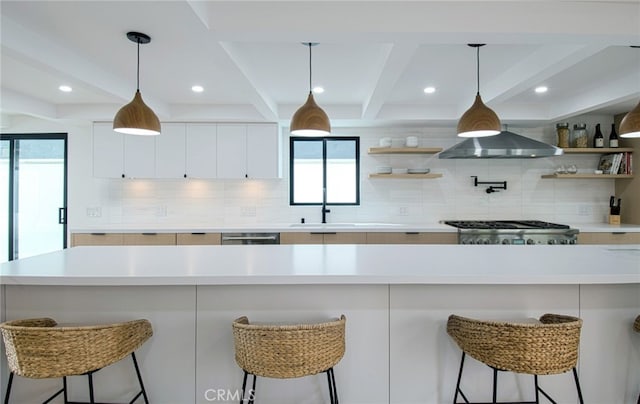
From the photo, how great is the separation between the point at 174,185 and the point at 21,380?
9.13 feet

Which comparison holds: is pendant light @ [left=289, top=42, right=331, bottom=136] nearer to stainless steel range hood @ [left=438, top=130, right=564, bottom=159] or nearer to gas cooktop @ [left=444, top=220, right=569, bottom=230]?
stainless steel range hood @ [left=438, top=130, right=564, bottom=159]

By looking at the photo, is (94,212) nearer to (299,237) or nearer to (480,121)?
(299,237)

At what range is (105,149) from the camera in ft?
12.5

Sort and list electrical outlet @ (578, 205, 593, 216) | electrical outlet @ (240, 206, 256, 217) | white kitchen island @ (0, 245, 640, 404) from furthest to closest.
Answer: electrical outlet @ (240, 206, 256, 217), electrical outlet @ (578, 205, 593, 216), white kitchen island @ (0, 245, 640, 404)

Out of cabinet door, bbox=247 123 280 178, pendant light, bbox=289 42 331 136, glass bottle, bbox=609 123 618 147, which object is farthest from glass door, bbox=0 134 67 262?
glass bottle, bbox=609 123 618 147

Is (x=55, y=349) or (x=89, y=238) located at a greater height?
(x=89, y=238)

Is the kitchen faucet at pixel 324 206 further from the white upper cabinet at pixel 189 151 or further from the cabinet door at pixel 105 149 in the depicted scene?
the cabinet door at pixel 105 149

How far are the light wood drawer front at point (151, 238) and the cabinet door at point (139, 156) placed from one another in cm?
73

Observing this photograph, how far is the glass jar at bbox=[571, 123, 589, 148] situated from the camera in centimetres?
387

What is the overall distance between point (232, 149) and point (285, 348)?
3006 millimetres

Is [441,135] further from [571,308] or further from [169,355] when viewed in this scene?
[169,355]

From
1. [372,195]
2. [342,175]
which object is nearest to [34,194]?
[342,175]

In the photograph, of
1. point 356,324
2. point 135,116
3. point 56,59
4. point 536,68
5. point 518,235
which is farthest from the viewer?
point 518,235

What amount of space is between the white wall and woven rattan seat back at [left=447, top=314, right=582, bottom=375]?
9.40 ft
